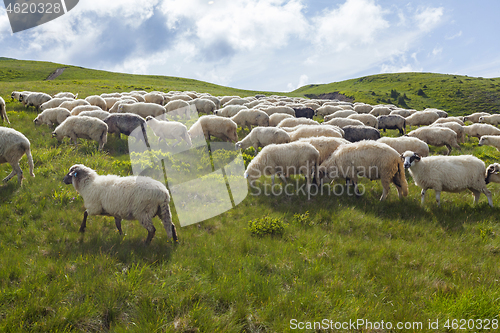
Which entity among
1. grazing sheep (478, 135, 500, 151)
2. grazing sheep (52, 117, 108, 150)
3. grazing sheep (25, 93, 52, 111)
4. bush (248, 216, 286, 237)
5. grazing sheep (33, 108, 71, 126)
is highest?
grazing sheep (25, 93, 52, 111)

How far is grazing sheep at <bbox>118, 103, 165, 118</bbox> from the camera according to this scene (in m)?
15.6

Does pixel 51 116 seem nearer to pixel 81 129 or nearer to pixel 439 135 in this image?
pixel 81 129

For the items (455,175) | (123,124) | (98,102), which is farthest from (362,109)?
(98,102)

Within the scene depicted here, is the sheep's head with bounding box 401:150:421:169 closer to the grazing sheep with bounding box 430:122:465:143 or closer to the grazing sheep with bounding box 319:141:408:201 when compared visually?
the grazing sheep with bounding box 319:141:408:201

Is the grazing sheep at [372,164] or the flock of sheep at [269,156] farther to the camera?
the grazing sheep at [372,164]

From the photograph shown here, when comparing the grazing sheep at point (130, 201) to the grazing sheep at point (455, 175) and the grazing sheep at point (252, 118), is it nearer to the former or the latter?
the grazing sheep at point (455, 175)

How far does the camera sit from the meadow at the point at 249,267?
132 inches

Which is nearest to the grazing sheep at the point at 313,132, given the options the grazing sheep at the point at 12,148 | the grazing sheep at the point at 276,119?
the grazing sheep at the point at 276,119

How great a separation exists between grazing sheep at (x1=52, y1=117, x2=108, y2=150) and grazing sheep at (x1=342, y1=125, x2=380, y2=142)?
43.3ft

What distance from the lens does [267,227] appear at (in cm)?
598

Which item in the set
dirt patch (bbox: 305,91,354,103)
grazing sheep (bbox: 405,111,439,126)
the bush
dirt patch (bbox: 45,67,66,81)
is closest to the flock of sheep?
the bush

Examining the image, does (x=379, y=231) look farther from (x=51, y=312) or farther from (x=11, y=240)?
(x=11, y=240)

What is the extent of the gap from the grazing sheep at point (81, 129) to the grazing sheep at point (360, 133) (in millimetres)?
13197

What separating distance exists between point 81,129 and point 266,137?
8523mm
